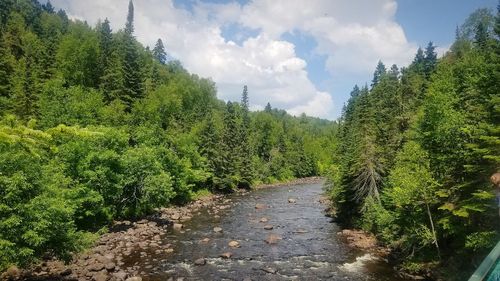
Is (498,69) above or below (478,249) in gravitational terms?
above

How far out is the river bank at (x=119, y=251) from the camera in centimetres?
2445

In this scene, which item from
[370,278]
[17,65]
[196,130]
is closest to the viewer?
Answer: [370,278]

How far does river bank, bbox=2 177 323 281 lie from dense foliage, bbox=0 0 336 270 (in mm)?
1935

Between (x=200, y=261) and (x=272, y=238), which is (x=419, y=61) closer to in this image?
(x=272, y=238)

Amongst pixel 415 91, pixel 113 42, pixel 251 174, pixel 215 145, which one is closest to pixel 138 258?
pixel 215 145

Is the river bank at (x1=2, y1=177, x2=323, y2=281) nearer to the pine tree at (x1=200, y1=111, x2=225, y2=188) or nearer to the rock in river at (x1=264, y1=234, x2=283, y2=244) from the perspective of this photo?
the rock in river at (x1=264, y1=234, x2=283, y2=244)

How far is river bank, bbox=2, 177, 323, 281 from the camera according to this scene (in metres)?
24.5

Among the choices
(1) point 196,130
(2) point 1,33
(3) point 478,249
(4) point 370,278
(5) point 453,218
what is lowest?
(4) point 370,278

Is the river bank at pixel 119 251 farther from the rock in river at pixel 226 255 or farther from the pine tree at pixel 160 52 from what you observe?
the pine tree at pixel 160 52

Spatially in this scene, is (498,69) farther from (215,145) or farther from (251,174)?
(251,174)

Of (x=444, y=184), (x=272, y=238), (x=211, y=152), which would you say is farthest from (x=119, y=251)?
(x=211, y=152)

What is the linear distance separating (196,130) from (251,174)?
17.0 m

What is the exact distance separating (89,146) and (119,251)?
10.7 metres

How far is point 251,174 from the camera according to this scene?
7825cm
